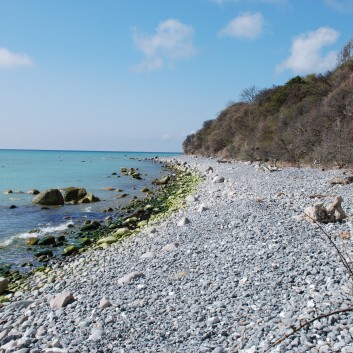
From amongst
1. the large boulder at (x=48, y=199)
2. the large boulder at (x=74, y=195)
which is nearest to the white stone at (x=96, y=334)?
the large boulder at (x=48, y=199)

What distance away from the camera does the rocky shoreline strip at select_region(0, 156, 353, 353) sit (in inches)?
169

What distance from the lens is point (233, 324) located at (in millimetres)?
4535

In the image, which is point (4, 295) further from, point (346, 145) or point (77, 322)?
point (346, 145)

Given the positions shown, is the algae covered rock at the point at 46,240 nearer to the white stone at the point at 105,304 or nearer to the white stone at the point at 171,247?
the white stone at the point at 171,247

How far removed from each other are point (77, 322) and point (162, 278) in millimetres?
1695

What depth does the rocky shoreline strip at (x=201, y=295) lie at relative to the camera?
4289 mm

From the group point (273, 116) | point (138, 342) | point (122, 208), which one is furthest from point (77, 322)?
point (273, 116)

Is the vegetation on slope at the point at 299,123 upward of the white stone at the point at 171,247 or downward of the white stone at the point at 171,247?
upward

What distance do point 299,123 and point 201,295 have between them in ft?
84.5

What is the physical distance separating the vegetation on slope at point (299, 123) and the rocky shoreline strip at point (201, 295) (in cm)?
1427

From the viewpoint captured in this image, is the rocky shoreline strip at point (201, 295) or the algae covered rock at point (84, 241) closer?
the rocky shoreline strip at point (201, 295)

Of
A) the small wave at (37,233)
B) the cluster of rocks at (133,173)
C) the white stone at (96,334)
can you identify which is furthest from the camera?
the cluster of rocks at (133,173)

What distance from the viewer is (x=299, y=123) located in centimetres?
2880

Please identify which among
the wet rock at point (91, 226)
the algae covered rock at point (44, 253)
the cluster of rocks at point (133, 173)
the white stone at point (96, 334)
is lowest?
the algae covered rock at point (44, 253)
